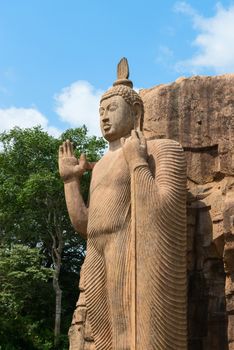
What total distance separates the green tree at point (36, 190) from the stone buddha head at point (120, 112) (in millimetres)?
14079

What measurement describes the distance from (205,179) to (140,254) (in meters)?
1.37

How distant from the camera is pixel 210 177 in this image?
6832 mm

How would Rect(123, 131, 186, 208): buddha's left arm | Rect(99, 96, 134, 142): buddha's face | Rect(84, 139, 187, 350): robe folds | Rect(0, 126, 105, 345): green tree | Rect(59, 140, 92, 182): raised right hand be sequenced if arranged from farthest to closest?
Rect(0, 126, 105, 345): green tree
Rect(59, 140, 92, 182): raised right hand
Rect(99, 96, 134, 142): buddha's face
Rect(123, 131, 186, 208): buddha's left arm
Rect(84, 139, 187, 350): robe folds

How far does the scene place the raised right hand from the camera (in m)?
6.98

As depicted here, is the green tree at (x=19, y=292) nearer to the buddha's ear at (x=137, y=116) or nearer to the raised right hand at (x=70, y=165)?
the raised right hand at (x=70, y=165)

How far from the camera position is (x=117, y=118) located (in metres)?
6.72

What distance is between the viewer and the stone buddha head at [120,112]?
6723 millimetres

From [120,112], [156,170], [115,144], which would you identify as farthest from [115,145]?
[156,170]

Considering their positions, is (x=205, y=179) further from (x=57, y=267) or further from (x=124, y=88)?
(x=57, y=267)

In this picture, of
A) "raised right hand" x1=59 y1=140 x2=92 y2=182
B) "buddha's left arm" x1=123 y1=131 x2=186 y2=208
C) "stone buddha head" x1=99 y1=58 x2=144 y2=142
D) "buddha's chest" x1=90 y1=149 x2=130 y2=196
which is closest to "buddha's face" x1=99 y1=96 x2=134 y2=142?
"stone buddha head" x1=99 y1=58 x2=144 y2=142

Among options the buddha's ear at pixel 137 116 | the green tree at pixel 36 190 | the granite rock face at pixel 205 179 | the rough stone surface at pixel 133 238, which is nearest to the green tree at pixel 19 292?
the green tree at pixel 36 190

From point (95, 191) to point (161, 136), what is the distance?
1.02 meters

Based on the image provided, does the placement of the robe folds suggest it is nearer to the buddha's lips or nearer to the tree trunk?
the buddha's lips

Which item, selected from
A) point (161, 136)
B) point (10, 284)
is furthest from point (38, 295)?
point (161, 136)
